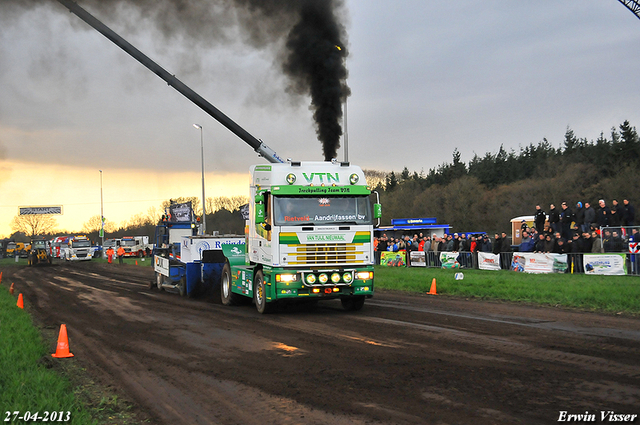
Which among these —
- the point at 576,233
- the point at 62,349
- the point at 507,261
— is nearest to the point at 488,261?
the point at 507,261

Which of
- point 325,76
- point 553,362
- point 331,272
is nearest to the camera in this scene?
point 553,362

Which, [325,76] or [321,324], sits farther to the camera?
[325,76]

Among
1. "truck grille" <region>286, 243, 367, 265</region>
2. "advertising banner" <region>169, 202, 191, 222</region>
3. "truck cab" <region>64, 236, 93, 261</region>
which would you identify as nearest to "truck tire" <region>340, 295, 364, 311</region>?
"truck grille" <region>286, 243, 367, 265</region>

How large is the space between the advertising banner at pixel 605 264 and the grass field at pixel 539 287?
0.56 m

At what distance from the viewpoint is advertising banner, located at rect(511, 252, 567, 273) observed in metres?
20.6

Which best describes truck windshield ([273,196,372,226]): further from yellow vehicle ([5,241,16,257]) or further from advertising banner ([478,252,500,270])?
yellow vehicle ([5,241,16,257])

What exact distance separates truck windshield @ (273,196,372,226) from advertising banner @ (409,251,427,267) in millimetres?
14961

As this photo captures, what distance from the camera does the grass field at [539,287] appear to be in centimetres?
1424

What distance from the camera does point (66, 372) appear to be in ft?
26.3

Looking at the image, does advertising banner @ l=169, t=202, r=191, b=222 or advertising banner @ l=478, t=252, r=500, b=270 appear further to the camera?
advertising banner @ l=169, t=202, r=191, b=222

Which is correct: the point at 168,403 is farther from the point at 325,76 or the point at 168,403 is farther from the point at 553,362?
the point at 325,76

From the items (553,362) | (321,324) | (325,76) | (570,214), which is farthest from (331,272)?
(570,214)

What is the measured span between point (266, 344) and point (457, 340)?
3.27 meters

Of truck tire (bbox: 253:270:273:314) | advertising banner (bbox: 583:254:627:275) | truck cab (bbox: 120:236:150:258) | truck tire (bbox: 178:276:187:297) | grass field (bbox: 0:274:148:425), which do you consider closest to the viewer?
grass field (bbox: 0:274:148:425)
